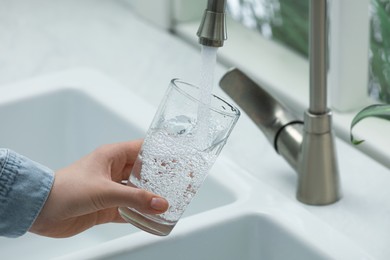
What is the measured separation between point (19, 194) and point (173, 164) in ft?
0.56

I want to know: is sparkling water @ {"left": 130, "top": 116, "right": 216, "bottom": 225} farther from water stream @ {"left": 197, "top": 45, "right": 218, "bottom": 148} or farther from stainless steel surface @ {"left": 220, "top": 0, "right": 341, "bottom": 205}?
stainless steel surface @ {"left": 220, "top": 0, "right": 341, "bottom": 205}

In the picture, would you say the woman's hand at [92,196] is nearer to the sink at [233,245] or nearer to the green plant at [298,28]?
the sink at [233,245]

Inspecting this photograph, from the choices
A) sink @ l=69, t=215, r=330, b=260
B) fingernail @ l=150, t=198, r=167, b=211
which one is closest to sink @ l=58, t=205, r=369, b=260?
sink @ l=69, t=215, r=330, b=260

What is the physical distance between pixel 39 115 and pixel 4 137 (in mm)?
61

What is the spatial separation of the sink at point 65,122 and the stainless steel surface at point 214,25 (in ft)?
1.48

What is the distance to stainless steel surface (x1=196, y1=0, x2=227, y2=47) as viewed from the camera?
940 mm

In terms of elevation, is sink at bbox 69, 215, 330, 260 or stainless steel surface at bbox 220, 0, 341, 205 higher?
stainless steel surface at bbox 220, 0, 341, 205

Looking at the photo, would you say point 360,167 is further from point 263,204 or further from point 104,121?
point 104,121

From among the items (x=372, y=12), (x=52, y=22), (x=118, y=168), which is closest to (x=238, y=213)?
(x=118, y=168)

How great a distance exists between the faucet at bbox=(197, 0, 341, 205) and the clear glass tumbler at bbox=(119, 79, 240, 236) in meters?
0.18

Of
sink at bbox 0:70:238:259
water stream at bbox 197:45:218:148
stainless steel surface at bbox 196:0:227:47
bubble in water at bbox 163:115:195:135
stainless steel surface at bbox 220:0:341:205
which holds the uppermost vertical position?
stainless steel surface at bbox 196:0:227:47

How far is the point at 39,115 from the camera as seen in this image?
4.94 ft

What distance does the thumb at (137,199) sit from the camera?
99cm

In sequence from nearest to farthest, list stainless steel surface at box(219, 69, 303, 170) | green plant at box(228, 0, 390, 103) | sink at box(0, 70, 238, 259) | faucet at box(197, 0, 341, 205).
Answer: faucet at box(197, 0, 341, 205)
stainless steel surface at box(219, 69, 303, 170)
sink at box(0, 70, 238, 259)
green plant at box(228, 0, 390, 103)
